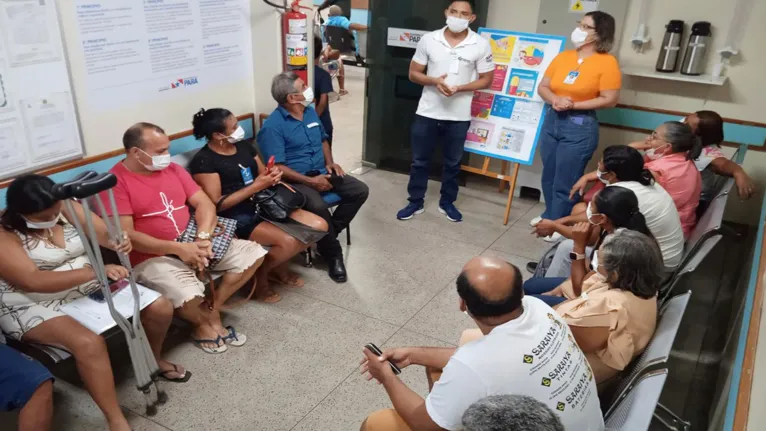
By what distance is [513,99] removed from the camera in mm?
4430

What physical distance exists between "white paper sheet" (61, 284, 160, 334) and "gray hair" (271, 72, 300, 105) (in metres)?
1.46

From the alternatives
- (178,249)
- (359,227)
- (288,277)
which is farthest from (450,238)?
(178,249)

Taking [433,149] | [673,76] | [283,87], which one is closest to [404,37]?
[433,149]

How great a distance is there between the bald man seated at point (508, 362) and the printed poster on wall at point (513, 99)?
2.96m

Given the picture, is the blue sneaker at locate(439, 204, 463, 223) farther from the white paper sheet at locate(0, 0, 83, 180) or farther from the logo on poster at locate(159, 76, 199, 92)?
the white paper sheet at locate(0, 0, 83, 180)

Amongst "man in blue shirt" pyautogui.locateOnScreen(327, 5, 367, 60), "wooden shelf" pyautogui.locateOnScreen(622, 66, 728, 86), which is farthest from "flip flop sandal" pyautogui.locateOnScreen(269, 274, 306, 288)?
"man in blue shirt" pyautogui.locateOnScreen(327, 5, 367, 60)

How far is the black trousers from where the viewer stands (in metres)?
3.44

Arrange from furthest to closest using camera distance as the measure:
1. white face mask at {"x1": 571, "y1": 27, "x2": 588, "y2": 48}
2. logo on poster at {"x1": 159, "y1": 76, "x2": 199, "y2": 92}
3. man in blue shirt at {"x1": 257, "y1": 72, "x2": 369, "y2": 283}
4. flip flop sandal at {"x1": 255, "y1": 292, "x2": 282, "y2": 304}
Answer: white face mask at {"x1": 571, "y1": 27, "x2": 588, "y2": 48}, man in blue shirt at {"x1": 257, "y1": 72, "x2": 369, "y2": 283}, flip flop sandal at {"x1": 255, "y1": 292, "x2": 282, "y2": 304}, logo on poster at {"x1": 159, "y1": 76, "x2": 199, "y2": 92}

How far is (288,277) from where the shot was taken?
3.49 metres

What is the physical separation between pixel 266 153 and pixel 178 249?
980mm

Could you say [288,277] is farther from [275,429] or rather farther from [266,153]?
[275,429]

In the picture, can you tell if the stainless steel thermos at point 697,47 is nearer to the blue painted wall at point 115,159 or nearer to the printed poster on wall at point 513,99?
the printed poster on wall at point 513,99

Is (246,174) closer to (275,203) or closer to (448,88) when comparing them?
(275,203)

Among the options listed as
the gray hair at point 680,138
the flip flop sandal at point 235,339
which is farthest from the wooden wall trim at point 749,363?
the flip flop sandal at point 235,339
